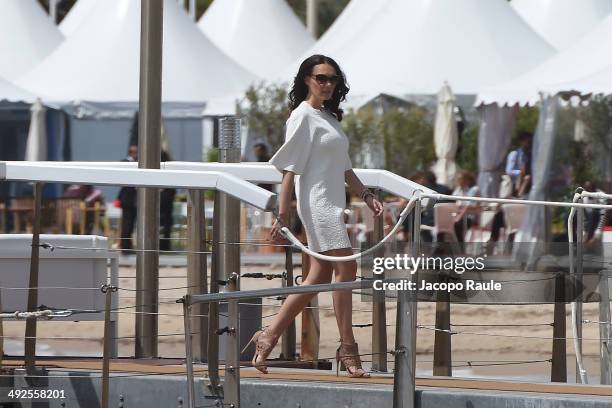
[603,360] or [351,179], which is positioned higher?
[351,179]

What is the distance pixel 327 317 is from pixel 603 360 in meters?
4.89

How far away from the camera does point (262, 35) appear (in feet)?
96.5

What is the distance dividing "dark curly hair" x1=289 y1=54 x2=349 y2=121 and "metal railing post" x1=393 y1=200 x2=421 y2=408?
3.81ft

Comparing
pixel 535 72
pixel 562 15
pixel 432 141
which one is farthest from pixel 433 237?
pixel 562 15

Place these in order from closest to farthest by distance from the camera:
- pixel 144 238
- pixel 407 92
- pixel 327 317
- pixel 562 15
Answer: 1. pixel 144 238
2. pixel 327 317
3. pixel 407 92
4. pixel 562 15

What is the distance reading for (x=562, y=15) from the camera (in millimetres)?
28625

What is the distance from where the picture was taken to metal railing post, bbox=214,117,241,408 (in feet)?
21.1

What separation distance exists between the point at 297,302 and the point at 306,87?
40.5 inches

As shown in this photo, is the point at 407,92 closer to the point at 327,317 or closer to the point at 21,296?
the point at 327,317

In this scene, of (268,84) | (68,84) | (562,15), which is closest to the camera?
(68,84)

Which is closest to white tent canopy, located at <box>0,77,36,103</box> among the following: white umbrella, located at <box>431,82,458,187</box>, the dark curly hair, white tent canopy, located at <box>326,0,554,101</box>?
white tent canopy, located at <box>326,0,554,101</box>

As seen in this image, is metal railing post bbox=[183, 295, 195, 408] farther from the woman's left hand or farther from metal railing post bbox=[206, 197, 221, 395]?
the woman's left hand

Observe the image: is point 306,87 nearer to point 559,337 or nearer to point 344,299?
point 344,299

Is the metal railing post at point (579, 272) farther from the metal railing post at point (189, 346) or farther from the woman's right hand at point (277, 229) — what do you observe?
the metal railing post at point (189, 346)
